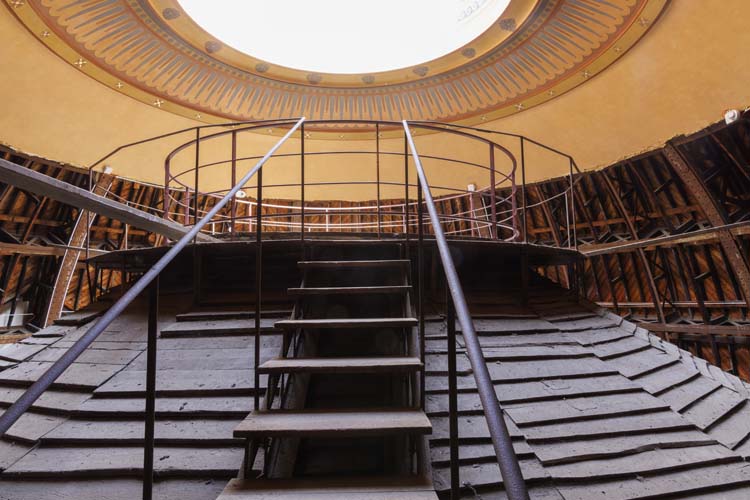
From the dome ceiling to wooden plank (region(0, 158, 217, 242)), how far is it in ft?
21.6

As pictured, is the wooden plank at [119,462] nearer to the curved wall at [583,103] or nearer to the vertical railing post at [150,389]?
the vertical railing post at [150,389]

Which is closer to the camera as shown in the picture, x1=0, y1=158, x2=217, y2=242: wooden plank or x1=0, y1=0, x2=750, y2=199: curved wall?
x1=0, y1=158, x2=217, y2=242: wooden plank

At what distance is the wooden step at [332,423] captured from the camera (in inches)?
74.7

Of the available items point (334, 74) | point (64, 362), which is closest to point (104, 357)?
point (64, 362)

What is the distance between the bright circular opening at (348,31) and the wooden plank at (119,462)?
30.3 feet

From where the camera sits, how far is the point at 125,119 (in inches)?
371

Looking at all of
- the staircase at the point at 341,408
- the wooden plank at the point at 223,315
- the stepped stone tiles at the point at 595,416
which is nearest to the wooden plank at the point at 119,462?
the staircase at the point at 341,408

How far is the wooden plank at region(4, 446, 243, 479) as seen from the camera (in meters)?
2.06

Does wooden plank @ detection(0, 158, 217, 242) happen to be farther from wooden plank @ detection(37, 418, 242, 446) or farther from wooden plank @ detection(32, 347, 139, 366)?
wooden plank @ detection(37, 418, 242, 446)

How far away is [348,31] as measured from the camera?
11133 millimetres

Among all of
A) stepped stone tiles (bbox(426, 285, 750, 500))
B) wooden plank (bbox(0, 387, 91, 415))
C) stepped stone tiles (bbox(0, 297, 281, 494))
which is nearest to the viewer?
stepped stone tiles (bbox(0, 297, 281, 494))

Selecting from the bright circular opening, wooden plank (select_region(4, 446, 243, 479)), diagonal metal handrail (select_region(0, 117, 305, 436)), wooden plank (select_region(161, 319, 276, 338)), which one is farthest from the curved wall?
diagonal metal handrail (select_region(0, 117, 305, 436))

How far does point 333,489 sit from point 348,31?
1115 centimetres

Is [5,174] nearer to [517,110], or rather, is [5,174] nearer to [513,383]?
[513,383]
